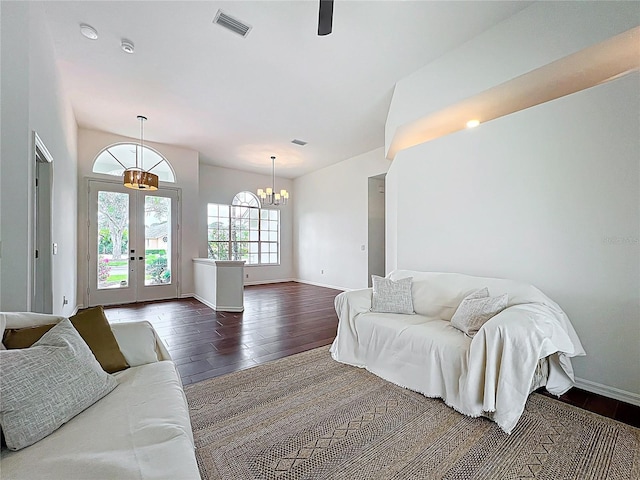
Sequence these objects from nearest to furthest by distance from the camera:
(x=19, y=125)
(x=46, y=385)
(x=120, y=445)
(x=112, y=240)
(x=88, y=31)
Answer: (x=120, y=445)
(x=46, y=385)
(x=19, y=125)
(x=88, y=31)
(x=112, y=240)

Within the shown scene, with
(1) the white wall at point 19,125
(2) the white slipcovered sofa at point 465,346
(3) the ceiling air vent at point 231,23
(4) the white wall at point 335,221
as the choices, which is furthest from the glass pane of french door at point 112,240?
(2) the white slipcovered sofa at point 465,346

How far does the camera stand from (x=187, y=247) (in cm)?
617

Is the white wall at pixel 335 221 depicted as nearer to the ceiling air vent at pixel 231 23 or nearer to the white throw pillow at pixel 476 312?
the ceiling air vent at pixel 231 23

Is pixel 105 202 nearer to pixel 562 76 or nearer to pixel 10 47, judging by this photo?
pixel 10 47

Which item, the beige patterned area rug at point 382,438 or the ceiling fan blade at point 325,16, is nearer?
the beige patterned area rug at point 382,438

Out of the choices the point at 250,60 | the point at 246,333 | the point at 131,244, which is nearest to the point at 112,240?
the point at 131,244

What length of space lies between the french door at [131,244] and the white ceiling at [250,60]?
1.26 meters

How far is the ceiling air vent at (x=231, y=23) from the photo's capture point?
2.52 metres

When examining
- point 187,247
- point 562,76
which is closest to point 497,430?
point 562,76

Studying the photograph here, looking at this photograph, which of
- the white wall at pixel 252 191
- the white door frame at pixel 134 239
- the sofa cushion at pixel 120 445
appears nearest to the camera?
the sofa cushion at pixel 120 445

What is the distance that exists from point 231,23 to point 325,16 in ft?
3.96

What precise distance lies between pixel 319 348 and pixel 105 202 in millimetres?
5012

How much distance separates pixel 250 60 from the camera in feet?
10.3

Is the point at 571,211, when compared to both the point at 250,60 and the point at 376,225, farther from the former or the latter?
the point at 376,225
